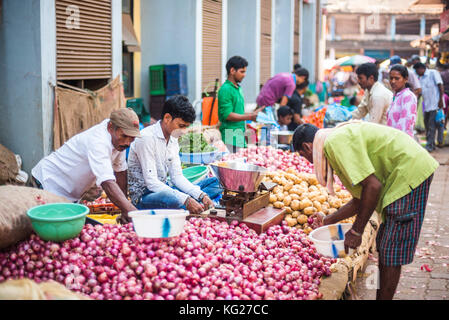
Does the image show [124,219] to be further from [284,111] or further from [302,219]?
[284,111]

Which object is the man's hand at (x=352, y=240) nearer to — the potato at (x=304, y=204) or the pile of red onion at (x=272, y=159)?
the potato at (x=304, y=204)

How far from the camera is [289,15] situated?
16078mm

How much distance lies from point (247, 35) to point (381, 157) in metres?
9.44

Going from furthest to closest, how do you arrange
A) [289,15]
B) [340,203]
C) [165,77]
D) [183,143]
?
[289,15]
[165,77]
[183,143]
[340,203]

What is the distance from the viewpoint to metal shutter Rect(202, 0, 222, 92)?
936 cm

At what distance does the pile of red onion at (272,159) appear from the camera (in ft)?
19.9

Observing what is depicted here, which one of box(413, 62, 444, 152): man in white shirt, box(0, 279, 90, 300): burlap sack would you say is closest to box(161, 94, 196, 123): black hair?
box(0, 279, 90, 300): burlap sack

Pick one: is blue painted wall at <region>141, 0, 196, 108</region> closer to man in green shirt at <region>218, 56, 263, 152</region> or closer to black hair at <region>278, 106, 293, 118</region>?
black hair at <region>278, 106, 293, 118</region>

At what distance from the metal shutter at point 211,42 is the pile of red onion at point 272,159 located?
2.88 m

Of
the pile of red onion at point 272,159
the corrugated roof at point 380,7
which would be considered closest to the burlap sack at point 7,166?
the pile of red onion at point 272,159

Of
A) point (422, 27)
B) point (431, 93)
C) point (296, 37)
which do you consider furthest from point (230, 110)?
point (422, 27)

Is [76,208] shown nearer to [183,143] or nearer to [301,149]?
[301,149]

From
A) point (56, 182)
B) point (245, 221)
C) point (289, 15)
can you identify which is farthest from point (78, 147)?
point (289, 15)
